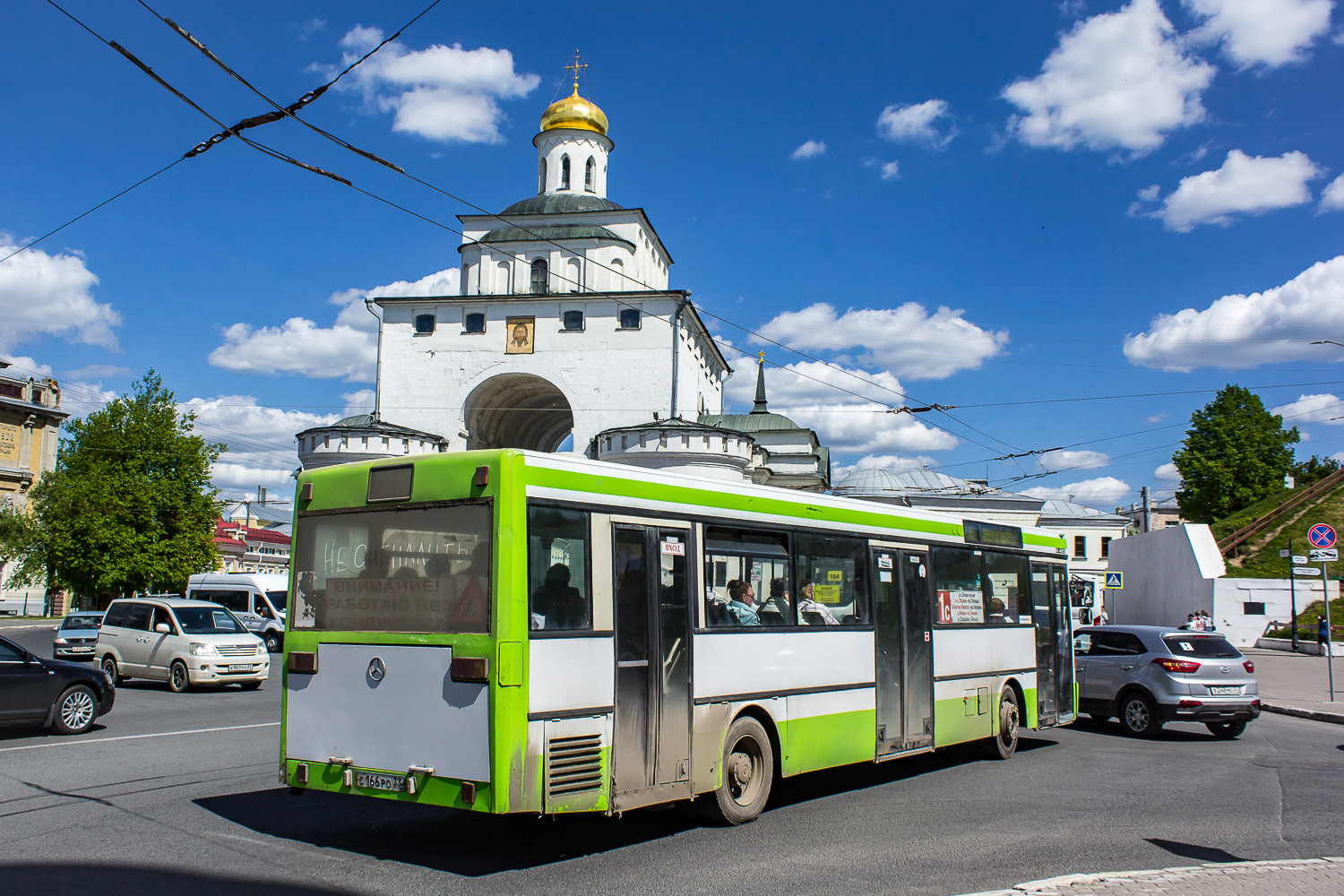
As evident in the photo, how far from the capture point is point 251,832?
6523mm

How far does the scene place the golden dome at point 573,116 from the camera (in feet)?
157

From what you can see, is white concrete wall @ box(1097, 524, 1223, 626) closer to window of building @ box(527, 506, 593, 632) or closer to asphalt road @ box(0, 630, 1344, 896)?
asphalt road @ box(0, 630, 1344, 896)

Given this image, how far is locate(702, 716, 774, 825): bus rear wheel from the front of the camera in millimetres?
7012

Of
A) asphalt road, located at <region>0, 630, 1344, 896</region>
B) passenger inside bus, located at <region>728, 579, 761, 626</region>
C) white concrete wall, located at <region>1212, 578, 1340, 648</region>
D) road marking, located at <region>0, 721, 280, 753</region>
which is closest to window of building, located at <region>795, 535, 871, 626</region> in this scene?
passenger inside bus, located at <region>728, 579, 761, 626</region>

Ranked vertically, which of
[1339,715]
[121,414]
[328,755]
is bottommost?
[1339,715]

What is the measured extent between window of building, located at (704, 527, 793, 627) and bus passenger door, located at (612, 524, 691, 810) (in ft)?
1.02

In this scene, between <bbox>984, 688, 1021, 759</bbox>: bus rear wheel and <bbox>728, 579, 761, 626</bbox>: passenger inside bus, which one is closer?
<bbox>728, 579, 761, 626</bbox>: passenger inside bus

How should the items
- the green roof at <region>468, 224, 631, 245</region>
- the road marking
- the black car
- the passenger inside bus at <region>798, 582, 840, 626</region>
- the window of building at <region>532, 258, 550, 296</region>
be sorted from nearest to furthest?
the passenger inside bus at <region>798, 582, 840, 626</region>
the road marking
the black car
the green roof at <region>468, 224, 631, 245</region>
the window of building at <region>532, 258, 550, 296</region>

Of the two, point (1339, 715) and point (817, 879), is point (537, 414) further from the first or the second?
point (817, 879)

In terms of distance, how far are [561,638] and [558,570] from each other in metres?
0.40

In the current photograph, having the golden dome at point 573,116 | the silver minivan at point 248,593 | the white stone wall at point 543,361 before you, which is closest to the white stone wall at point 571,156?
the golden dome at point 573,116

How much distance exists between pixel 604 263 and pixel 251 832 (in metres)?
40.3

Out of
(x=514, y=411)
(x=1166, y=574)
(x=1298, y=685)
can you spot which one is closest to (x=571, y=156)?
(x=514, y=411)

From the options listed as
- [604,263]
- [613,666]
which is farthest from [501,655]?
[604,263]
